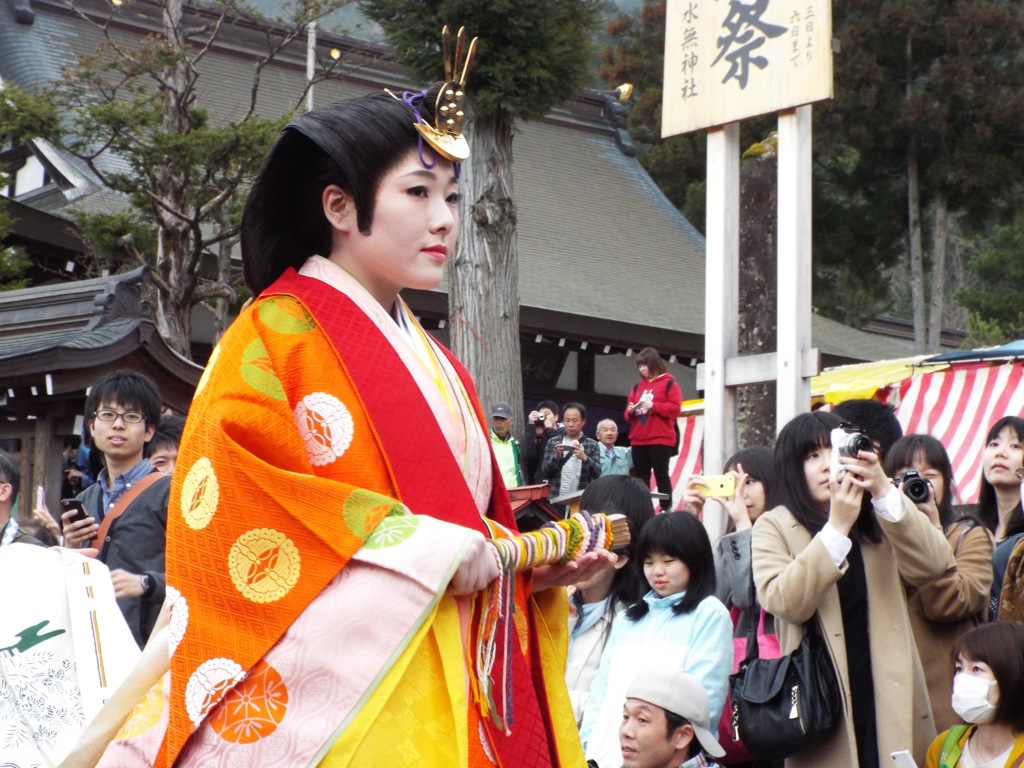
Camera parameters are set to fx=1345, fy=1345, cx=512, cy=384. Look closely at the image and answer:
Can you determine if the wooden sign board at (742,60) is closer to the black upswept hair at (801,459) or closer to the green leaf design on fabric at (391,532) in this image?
the black upswept hair at (801,459)

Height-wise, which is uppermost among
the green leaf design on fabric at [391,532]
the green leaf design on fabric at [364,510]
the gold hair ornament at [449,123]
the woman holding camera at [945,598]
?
the gold hair ornament at [449,123]

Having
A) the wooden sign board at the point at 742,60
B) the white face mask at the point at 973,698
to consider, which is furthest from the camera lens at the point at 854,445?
the wooden sign board at the point at 742,60

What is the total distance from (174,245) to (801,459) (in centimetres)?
897

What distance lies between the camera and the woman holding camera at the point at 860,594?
3.56m

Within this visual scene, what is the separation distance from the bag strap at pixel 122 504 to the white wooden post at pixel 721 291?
3.06 m

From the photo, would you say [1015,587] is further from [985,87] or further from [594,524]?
[985,87]

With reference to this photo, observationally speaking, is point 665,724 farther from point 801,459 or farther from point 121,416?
point 121,416

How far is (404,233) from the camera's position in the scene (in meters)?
2.54

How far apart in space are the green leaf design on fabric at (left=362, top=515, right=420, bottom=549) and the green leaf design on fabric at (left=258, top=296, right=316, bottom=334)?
0.41 meters

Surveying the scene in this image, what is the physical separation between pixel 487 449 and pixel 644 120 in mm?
19546

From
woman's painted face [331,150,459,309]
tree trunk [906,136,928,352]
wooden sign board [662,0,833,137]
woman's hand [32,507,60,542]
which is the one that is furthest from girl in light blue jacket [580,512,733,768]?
tree trunk [906,136,928,352]

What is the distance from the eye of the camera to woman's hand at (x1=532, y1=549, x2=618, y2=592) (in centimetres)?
258

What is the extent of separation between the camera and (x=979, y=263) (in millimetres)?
20109

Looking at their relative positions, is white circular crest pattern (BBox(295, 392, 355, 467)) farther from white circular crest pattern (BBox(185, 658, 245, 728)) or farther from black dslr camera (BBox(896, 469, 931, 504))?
black dslr camera (BBox(896, 469, 931, 504))
